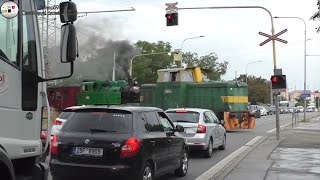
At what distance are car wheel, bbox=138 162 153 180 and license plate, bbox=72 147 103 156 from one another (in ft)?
2.62

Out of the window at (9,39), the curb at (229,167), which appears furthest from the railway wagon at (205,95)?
the window at (9,39)

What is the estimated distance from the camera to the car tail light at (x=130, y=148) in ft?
26.5

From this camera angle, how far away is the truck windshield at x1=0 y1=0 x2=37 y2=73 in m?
4.51

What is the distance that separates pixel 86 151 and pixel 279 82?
50.1 ft

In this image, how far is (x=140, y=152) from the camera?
820 centimetres

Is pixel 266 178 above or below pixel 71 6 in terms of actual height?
below

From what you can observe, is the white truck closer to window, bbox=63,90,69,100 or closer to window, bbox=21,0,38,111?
window, bbox=21,0,38,111

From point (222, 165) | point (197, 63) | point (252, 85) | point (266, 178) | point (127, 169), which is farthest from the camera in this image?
point (252, 85)

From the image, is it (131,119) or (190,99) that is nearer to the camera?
(131,119)

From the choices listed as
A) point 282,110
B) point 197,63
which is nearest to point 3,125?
point 197,63

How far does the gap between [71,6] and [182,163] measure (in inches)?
257

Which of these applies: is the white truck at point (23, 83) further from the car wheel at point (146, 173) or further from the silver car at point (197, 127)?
the silver car at point (197, 127)

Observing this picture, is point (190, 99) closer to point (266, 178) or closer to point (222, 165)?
point (222, 165)

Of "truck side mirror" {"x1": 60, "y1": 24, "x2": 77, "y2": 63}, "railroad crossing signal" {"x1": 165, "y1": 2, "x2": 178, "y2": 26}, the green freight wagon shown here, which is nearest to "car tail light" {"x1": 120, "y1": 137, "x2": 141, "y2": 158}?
"truck side mirror" {"x1": 60, "y1": 24, "x2": 77, "y2": 63}
